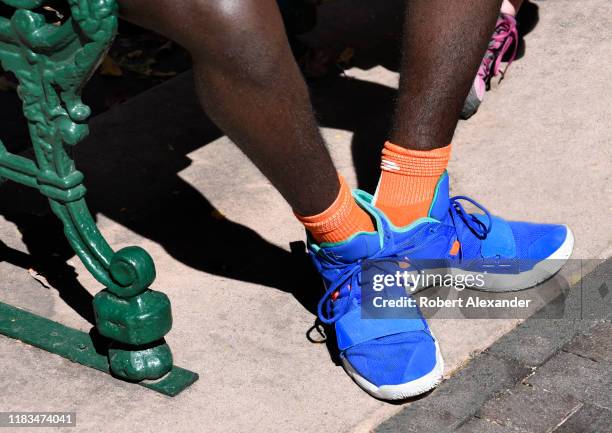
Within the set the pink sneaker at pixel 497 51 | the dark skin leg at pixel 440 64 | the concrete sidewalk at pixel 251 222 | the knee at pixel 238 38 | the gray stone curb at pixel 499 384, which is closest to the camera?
the knee at pixel 238 38

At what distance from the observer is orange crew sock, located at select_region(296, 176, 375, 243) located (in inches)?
92.4

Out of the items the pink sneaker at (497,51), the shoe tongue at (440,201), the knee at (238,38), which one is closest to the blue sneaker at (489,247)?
the shoe tongue at (440,201)

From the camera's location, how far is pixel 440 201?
255cm

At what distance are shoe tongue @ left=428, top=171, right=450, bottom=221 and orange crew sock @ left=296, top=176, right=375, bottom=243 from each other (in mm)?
222

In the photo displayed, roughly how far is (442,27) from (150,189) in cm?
104

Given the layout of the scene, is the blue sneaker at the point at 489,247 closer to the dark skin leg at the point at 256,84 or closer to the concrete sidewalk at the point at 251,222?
the concrete sidewalk at the point at 251,222

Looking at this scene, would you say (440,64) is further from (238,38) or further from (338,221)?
(238,38)

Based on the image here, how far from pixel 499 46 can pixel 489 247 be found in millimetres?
1054

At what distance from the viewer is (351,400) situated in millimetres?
2309

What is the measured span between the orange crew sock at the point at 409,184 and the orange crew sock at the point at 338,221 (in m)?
0.17

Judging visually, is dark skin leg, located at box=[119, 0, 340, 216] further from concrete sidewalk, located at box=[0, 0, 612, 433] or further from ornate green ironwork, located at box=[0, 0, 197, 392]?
concrete sidewalk, located at box=[0, 0, 612, 433]

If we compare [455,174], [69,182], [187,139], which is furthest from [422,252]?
[187,139]

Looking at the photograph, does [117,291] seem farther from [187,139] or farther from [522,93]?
[522,93]

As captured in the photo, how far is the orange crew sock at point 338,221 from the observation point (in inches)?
92.4
